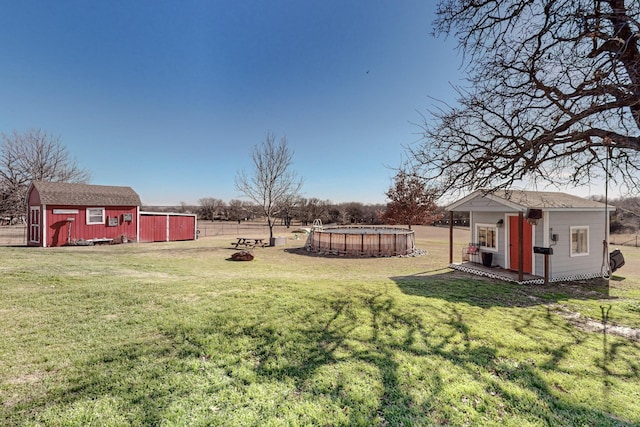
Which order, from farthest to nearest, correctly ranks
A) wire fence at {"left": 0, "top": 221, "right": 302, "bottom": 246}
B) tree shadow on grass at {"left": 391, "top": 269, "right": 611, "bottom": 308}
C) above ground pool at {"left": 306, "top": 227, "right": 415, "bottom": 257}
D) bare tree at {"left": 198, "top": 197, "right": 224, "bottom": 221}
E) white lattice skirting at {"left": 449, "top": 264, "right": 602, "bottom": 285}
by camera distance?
bare tree at {"left": 198, "top": 197, "right": 224, "bottom": 221} < wire fence at {"left": 0, "top": 221, "right": 302, "bottom": 246} < above ground pool at {"left": 306, "top": 227, "right": 415, "bottom": 257} < white lattice skirting at {"left": 449, "top": 264, "right": 602, "bottom": 285} < tree shadow on grass at {"left": 391, "top": 269, "right": 611, "bottom": 308}

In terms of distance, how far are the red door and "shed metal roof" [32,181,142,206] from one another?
22.7 meters

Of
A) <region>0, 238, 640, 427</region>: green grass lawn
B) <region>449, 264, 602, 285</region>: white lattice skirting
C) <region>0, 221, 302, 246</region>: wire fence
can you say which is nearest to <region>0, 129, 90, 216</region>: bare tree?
<region>0, 221, 302, 246</region>: wire fence

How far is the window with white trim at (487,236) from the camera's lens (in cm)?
1070

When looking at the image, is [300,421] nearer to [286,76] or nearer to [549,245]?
[549,245]

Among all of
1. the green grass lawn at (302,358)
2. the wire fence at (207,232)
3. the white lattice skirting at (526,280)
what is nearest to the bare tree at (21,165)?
the wire fence at (207,232)

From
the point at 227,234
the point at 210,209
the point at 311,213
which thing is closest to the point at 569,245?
the point at 227,234

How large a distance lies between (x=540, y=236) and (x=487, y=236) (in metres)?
1.97

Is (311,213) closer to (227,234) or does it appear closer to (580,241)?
(227,234)

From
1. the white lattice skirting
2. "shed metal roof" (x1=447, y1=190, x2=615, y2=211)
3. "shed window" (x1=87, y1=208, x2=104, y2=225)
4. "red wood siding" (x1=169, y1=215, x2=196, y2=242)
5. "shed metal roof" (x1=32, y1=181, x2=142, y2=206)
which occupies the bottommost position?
the white lattice skirting

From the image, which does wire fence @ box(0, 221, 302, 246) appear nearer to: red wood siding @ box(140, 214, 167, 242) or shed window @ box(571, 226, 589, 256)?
red wood siding @ box(140, 214, 167, 242)

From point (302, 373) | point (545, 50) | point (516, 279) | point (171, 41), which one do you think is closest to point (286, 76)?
point (171, 41)

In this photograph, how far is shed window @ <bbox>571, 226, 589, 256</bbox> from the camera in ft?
32.0

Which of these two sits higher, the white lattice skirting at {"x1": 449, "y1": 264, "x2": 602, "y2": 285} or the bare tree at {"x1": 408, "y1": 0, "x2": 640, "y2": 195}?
the bare tree at {"x1": 408, "y1": 0, "x2": 640, "y2": 195}

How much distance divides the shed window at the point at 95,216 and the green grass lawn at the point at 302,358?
1307cm
